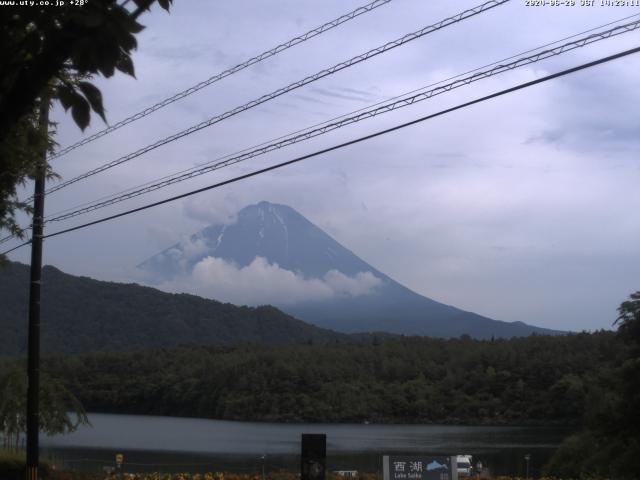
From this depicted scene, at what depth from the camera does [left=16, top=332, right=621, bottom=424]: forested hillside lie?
65.7 metres

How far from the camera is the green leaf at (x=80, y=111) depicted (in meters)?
4.61

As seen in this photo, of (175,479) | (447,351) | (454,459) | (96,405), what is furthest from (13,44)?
(447,351)

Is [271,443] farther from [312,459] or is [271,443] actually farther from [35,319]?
[312,459]

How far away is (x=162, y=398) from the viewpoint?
80.4 metres

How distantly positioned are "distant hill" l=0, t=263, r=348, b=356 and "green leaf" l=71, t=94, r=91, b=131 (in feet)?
317

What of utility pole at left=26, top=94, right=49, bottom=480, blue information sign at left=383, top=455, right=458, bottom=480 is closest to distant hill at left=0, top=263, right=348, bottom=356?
utility pole at left=26, top=94, right=49, bottom=480

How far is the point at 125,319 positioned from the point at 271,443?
92273 millimetres

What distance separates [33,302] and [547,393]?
5302 cm

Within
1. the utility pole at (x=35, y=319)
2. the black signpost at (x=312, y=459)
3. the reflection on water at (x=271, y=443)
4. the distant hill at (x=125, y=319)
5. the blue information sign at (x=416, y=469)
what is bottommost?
the reflection on water at (x=271, y=443)

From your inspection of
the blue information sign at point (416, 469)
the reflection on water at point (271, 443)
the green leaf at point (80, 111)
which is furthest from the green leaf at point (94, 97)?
the reflection on water at point (271, 443)

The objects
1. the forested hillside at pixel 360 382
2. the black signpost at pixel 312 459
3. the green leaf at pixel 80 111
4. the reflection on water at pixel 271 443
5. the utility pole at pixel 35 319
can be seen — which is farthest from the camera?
the forested hillside at pixel 360 382

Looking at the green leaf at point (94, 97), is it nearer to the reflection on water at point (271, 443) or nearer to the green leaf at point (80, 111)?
the green leaf at point (80, 111)

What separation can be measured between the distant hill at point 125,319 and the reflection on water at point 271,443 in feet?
135

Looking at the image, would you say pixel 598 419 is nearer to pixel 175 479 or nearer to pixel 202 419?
pixel 175 479
